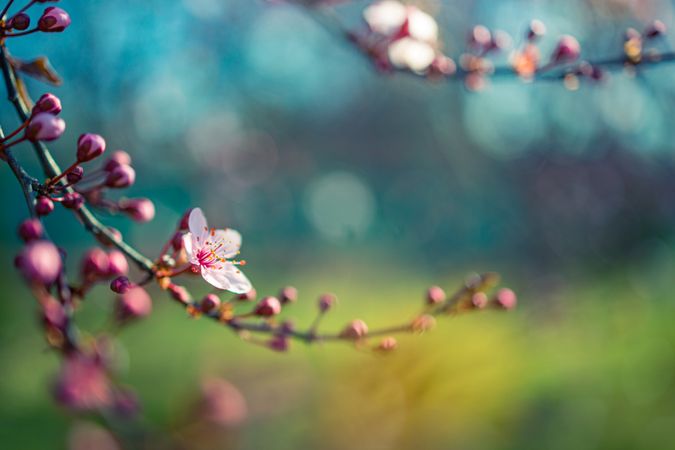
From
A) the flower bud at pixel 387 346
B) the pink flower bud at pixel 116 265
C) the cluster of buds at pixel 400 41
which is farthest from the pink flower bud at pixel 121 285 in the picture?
the cluster of buds at pixel 400 41

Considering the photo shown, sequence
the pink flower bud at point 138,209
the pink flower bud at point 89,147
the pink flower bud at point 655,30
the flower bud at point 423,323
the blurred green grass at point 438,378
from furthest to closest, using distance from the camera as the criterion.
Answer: the blurred green grass at point 438,378
the pink flower bud at point 655,30
the flower bud at point 423,323
the pink flower bud at point 138,209
the pink flower bud at point 89,147

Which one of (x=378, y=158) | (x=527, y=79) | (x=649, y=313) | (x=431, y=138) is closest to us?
(x=527, y=79)

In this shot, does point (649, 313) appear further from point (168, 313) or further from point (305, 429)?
point (168, 313)

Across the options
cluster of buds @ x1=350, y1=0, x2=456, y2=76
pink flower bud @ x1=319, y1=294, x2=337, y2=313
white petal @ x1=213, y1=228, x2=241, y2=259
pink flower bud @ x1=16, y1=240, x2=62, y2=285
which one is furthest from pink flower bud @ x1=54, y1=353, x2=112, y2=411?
cluster of buds @ x1=350, y1=0, x2=456, y2=76

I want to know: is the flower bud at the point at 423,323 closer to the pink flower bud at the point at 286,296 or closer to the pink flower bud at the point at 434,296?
the pink flower bud at the point at 434,296

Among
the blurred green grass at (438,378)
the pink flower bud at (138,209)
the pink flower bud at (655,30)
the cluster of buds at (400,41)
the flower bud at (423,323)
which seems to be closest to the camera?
the pink flower bud at (138,209)

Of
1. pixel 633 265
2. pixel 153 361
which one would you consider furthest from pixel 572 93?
pixel 153 361

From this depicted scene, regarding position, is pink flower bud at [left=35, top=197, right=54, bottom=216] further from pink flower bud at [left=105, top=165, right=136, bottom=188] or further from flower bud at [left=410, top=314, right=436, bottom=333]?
flower bud at [left=410, top=314, right=436, bottom=333]
